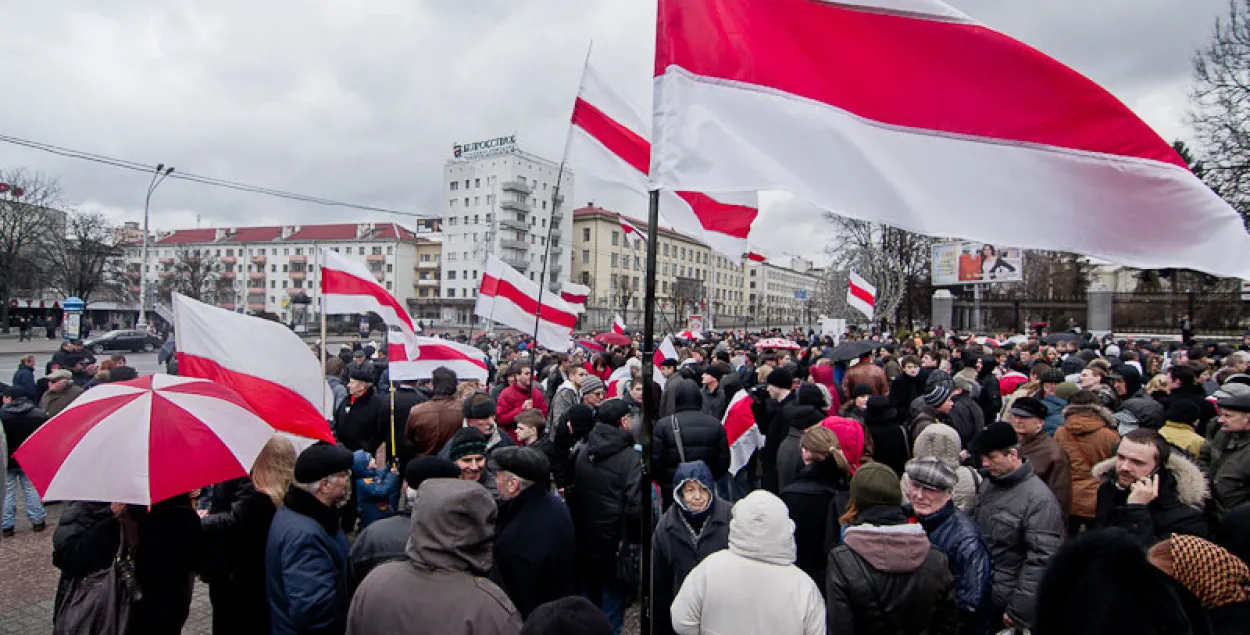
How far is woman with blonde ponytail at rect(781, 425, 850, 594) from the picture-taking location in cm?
438

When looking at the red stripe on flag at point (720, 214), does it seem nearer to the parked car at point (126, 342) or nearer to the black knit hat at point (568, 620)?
the black knit hat at point (568, 620)

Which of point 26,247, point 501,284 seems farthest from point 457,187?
point 501,284

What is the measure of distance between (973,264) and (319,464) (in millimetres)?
35548

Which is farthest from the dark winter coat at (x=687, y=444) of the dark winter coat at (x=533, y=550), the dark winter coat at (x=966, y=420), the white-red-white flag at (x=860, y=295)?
the white-red-white flag at (x=860, y=295)

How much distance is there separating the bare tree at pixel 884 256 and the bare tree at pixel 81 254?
49.7 m

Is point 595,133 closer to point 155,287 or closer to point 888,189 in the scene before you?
point 888,189

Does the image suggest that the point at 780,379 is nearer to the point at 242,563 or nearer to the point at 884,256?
the point at 242,563

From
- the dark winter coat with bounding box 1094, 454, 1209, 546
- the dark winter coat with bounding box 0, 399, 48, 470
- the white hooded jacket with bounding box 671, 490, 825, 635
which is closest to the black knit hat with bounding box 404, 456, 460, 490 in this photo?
the white hooded jacket with bounding box 671, 490, 825, 635

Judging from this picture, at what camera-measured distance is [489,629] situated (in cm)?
237

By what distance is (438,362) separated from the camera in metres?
7.82

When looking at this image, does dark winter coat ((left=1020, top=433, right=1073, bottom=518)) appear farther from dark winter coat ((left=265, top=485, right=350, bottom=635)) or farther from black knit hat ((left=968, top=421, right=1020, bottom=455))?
dark winter coat ((left=265, top=485, right=350, bottom=635))

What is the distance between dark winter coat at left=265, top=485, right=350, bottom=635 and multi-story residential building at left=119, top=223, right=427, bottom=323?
306 ft

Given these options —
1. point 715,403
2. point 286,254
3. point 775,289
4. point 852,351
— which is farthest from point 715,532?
point 775,289

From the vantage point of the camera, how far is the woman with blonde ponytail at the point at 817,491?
4.38 metres
